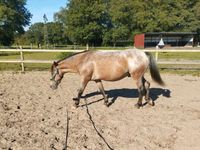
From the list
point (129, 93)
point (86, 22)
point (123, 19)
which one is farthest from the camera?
point (123, 19)

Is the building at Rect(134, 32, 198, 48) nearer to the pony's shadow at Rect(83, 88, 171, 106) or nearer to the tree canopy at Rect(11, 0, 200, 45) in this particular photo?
the tree canopy at Rect(11, 0, 200, 45)

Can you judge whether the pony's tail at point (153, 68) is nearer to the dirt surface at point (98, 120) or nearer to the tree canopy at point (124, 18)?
the dirt surface at point (98, 120)

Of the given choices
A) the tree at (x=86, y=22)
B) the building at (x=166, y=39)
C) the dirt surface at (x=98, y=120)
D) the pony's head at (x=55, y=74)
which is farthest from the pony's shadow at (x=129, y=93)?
the tree at (x=86, y=22)

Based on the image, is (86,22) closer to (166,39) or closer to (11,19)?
(166,39)

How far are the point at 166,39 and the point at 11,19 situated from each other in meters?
26.5

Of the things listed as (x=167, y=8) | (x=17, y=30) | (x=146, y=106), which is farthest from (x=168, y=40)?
(x=146, y=106)

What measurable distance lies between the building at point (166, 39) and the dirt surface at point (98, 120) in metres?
43.6

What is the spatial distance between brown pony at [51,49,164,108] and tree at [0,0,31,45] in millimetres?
39277

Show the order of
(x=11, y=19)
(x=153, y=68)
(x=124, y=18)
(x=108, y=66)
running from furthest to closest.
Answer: (x=124, y=18)
(x=11, y=19)
(x=153, y=68)
(x=108, y=66)

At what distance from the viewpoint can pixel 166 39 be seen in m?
54.3

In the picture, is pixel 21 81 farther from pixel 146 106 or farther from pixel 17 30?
pixel 17 30

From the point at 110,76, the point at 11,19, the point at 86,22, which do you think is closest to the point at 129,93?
the point at 110,76

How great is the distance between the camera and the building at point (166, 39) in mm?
52500

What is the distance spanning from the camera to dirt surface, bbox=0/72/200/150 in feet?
15.8
